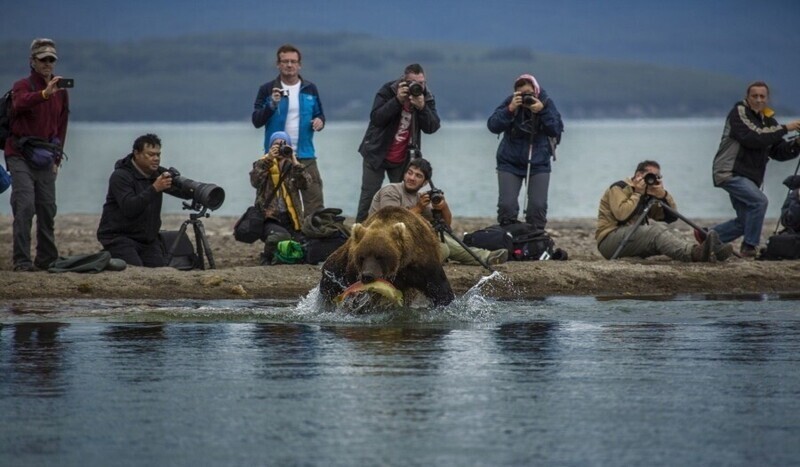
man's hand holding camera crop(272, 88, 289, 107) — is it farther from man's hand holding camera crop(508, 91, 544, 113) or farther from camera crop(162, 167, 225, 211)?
man's hand holding camera crop(508, 91, 544, 113)

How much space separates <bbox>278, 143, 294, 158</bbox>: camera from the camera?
Answer: 15.3 meters

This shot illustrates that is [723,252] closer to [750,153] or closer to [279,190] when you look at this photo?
[750,153]

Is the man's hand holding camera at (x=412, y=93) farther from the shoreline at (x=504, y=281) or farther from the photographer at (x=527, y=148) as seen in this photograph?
the shoreline at (x=504, y=281)

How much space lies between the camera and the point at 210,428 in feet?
26.4

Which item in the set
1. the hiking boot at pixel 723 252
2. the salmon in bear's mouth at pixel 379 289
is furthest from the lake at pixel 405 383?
the hiking boot at pixel 723 252

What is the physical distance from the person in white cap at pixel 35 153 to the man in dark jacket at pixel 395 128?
3077mm

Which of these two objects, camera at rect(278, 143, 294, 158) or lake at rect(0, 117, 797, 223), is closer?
camera at rect(278, 143, 294, 158)

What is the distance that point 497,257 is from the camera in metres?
15.2

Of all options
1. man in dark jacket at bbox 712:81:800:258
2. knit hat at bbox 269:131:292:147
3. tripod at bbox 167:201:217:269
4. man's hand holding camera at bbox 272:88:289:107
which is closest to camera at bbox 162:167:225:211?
tripod at bbox 167:201:217:269

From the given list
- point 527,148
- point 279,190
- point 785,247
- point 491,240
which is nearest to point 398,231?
point 491,240

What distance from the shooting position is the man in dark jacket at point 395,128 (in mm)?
15633

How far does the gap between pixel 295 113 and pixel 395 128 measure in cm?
103

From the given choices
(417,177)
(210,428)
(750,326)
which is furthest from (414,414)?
(417,177)

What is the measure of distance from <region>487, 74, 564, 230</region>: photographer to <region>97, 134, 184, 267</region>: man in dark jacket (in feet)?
11.0
